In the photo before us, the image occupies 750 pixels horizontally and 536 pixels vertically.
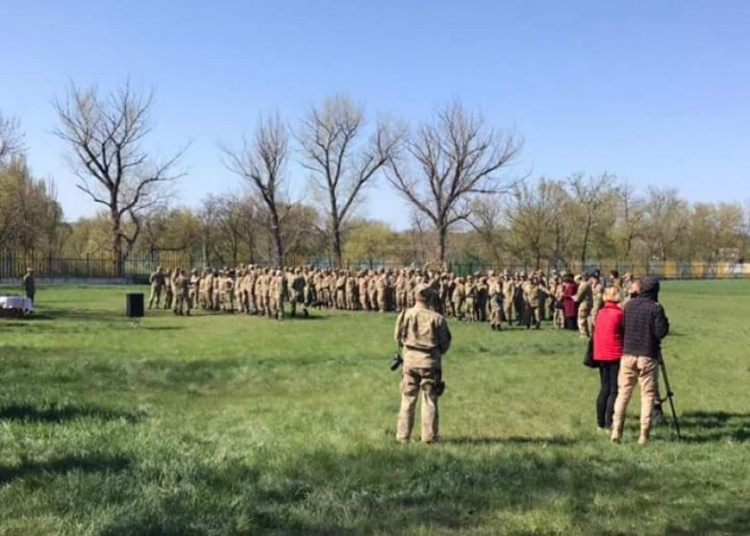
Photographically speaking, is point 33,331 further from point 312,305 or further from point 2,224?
point 2,224

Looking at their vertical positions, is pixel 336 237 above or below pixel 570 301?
above

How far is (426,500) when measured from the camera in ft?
21.0

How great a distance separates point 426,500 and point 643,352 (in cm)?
361

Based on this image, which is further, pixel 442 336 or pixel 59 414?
pixel 59 414

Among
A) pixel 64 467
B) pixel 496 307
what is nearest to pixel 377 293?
pixel 496 307

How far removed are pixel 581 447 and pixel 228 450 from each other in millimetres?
3740

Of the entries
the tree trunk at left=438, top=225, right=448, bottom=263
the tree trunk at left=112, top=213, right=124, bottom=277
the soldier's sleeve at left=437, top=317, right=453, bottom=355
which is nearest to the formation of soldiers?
the soldier's sleeve at left=437, top=317, right=453, bottom=355

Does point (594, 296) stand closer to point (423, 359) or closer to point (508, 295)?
point (508, 295)

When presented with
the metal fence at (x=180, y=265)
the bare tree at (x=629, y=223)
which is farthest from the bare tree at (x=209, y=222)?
the bare tree at (x=629, y=223)

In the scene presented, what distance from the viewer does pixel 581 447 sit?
A: 8.59m

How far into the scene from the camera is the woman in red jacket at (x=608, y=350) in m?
9.48

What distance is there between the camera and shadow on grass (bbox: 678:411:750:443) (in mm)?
9289

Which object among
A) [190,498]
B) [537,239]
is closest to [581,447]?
[190,498]

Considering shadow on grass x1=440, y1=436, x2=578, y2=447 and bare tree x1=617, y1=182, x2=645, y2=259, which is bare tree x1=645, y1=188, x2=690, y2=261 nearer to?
bare tree x1=617, y1=182, x2=645, y2=259
